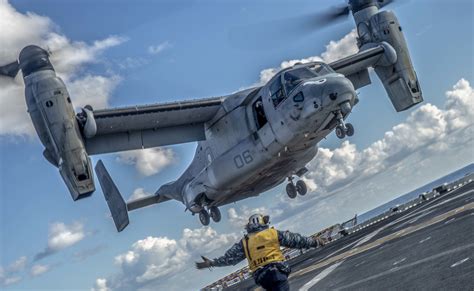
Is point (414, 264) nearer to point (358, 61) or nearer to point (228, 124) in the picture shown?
point (228, 124)

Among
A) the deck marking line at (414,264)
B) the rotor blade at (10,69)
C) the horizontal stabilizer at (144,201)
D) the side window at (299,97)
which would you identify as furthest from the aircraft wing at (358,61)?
the deck marking line at (414,264)

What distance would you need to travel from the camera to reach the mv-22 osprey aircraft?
21.8 m

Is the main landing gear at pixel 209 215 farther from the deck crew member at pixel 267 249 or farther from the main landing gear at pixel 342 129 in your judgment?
the deck crew member at pixel 267 249

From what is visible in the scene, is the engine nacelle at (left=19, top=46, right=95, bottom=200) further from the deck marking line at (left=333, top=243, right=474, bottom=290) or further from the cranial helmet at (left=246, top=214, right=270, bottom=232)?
the cranial helmet at (left=246, top=214, right=270, bottom=232)

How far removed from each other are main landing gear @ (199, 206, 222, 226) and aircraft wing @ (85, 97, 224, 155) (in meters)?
4.17

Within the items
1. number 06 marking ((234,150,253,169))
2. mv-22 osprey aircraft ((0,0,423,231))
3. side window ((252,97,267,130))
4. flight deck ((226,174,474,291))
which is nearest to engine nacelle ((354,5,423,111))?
mv-22 osprey aircraft ((0,0,423,231))

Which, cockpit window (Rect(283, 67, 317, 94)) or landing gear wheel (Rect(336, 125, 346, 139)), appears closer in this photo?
landing gear wheel (Rect(336, 125, 346, 139))

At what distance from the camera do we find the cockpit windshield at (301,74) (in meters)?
22.1

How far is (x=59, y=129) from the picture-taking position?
22.8m

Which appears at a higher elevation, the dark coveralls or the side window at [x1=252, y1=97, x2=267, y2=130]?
the side window at [x1=252, y1=97, x2=267, y2=130]

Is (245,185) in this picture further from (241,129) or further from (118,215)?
(118,215)

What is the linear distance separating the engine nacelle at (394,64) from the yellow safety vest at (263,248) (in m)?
26.0

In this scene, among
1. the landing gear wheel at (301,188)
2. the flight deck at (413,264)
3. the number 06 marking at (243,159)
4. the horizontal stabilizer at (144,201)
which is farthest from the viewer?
the horizontal stabilizer at (144,201)

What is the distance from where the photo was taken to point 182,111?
27250mm
